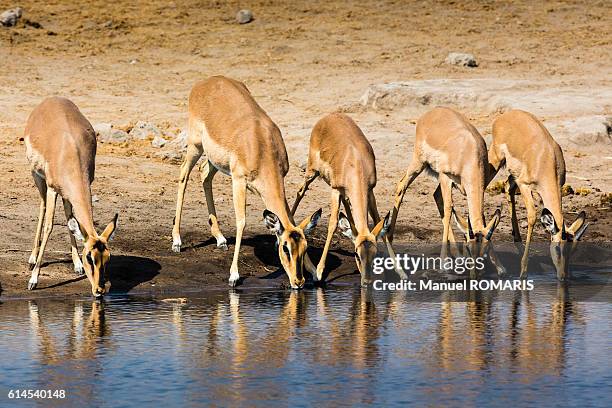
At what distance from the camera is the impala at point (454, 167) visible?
523 inches

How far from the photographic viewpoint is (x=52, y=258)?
13.1 m

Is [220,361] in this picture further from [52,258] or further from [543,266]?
[543,266]

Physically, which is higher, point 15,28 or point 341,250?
point 15,28

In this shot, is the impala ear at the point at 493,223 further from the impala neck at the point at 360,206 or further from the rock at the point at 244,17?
the rock at the point at 244,17

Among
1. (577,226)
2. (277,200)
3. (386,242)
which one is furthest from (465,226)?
(277,200)

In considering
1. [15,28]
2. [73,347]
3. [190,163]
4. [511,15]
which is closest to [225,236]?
[190,163]

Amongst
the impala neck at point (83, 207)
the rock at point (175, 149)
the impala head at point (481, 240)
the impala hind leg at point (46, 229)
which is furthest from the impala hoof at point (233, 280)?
the rock at point (175, 149)

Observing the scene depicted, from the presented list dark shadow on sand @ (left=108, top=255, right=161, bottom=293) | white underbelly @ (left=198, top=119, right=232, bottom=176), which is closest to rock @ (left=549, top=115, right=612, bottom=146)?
white underbelly @ (left=198, top=119, right=232, bottom=176)

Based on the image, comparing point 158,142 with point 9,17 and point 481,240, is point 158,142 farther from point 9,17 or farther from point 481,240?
point 9,17

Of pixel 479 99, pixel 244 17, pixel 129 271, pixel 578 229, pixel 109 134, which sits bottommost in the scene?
pixel 129 271

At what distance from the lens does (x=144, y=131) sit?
1950 centimetres

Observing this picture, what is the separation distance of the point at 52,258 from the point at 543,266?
5.77 m

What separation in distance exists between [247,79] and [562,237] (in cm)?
1283

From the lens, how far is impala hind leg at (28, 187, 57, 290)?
39.2 feet
